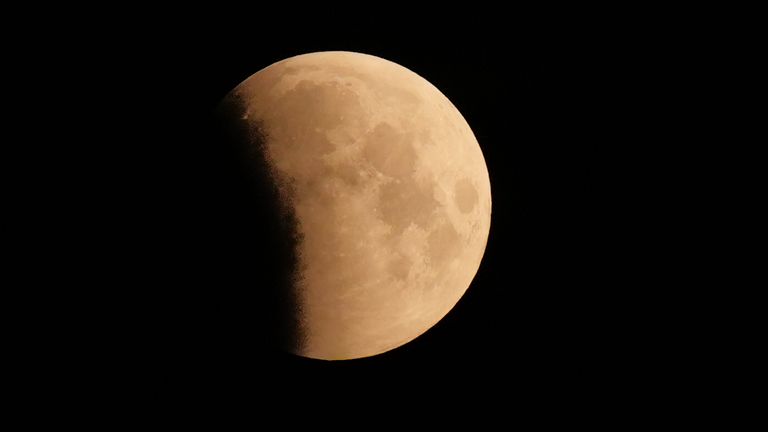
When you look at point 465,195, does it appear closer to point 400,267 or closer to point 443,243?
point 443,243

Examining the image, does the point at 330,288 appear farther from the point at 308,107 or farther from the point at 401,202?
the point at 308,107

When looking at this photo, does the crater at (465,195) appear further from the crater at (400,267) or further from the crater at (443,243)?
the crater at (400,267)

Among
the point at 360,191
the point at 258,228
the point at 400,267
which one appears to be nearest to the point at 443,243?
the point at 400,267

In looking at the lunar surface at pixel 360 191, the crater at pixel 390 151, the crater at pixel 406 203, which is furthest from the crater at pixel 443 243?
the crater at pixel 390 151

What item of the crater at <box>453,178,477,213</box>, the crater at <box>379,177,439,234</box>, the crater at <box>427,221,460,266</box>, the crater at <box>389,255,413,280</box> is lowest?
the crater at <box>389,255,413,280</box>

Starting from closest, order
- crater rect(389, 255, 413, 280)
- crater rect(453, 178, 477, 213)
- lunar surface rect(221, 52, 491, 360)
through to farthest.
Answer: lunar surface rect(221, 52, 491, 360), crater rect(389, 255, 413, 280), crater rect(453, 178, 477, 213)

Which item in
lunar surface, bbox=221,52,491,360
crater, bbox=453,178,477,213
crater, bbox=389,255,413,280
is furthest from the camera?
crater, bbox=453,178,477,213

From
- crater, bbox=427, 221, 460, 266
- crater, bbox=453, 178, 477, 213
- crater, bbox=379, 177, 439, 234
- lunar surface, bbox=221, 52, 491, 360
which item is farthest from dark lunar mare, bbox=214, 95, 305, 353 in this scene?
crater, bbox=453, 178, 477, 213

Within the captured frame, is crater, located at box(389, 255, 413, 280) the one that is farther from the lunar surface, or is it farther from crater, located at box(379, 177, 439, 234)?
crater, located at box(379, 177, 439, 234)
